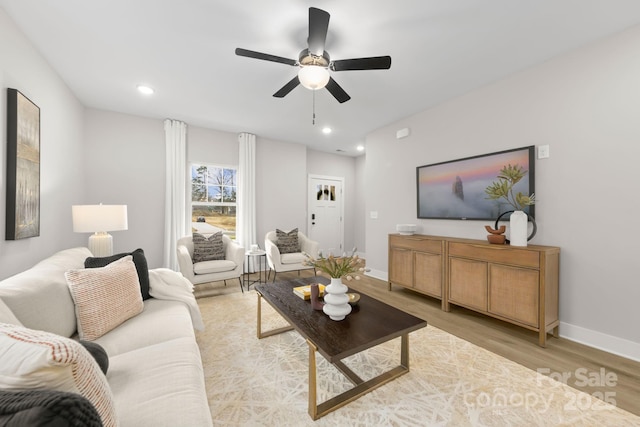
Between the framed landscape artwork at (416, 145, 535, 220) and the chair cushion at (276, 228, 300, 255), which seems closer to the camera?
the framed landscape artwork at (416, 145, 535, 220)

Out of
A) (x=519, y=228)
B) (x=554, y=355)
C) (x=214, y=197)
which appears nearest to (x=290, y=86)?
(x=519, y=228)

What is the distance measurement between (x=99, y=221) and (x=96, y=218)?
4cm

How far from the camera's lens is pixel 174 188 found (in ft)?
13.7

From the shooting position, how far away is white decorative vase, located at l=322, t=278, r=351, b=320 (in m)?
1.72

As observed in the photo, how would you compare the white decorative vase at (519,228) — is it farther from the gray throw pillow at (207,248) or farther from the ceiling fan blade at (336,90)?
the gray throw pillow at (207,248)

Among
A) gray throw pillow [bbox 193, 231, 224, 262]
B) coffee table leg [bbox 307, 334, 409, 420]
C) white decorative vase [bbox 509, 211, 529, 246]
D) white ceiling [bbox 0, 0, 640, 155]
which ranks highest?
white ceiling [bbox 0, 0, 640, 155]

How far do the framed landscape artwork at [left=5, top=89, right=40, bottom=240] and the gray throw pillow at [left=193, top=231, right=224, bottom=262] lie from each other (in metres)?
1.56

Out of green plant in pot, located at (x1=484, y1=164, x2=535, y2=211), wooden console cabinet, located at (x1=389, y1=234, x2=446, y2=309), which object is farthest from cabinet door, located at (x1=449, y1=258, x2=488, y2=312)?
green plant in pot, located at (x1=484, y1=164, x2=535, y2=211)

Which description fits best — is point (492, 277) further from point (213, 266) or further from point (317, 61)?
point (213, 266)

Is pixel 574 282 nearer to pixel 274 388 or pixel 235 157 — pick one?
pixel 274 388

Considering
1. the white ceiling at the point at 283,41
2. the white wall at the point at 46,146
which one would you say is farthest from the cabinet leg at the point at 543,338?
the white wall at the point at 46,146

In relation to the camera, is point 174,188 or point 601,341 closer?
point 601,341

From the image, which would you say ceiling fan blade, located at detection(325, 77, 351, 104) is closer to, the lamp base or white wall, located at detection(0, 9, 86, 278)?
white wall, located at detection(0, 9, 86, 278)

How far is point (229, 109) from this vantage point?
144 inches
